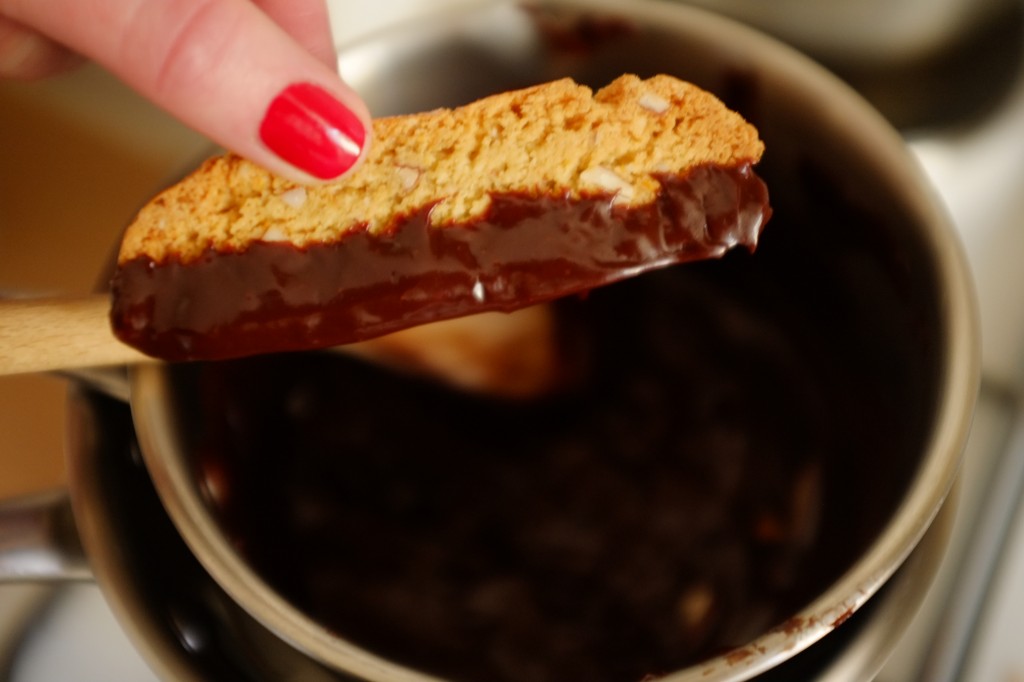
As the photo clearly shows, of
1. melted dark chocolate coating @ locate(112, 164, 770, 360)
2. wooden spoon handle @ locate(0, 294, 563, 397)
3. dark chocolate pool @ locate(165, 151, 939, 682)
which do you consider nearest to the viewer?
melted dark chocolate coating @ locate(112, 164, 770, 360)

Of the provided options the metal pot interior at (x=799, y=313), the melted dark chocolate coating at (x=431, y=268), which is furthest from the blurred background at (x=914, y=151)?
the melted dark chocolate coating at (x=431, y=268)

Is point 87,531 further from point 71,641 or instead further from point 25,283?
point 25,283

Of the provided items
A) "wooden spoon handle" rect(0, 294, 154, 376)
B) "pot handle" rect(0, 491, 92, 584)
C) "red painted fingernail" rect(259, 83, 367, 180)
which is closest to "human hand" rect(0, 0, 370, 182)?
"red painted fingernail" rect(259, 83, 367, 180)

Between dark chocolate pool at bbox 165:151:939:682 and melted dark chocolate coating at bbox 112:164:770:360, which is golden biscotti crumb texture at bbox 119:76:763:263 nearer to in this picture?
melted dark chocolate coating at bbox 112:164:770:360

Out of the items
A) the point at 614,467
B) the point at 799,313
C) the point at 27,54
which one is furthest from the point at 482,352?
the point at 27,54

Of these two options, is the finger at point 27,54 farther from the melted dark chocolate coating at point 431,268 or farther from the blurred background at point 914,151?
the melted dark chocolate coating at point 431,268

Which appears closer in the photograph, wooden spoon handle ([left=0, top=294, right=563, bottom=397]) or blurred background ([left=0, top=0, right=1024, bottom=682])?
blurred background ([left=0, top=0, right=1024, bottom=682])

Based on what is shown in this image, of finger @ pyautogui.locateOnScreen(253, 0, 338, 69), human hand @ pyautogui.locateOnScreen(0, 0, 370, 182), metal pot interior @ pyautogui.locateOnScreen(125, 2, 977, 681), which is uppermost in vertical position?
human hand @ pyautogui.locateOnScreen(0, 0, 370, 182)
